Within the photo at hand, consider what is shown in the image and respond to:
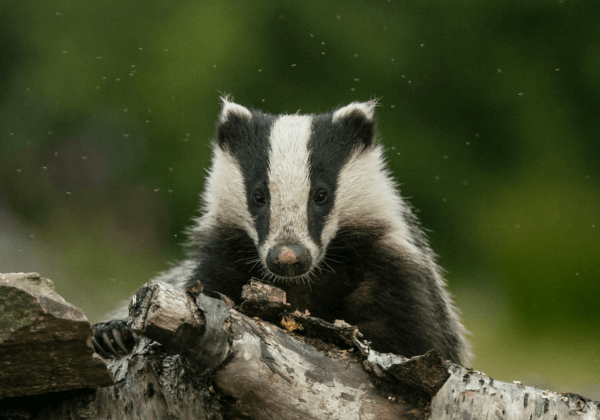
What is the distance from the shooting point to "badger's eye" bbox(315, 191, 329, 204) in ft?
8.45

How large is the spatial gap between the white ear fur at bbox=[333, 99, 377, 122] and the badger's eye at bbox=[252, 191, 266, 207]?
0.50m

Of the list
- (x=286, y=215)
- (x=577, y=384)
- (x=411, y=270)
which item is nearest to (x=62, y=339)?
(x=286, y=215)

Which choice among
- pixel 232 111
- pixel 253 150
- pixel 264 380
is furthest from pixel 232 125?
pixel 264 380

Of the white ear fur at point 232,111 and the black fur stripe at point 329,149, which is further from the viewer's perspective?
the white ear fur at point 232,111

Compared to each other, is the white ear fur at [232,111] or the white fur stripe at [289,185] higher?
the white ear fur at [232,111]

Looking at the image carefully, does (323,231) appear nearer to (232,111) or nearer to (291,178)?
(291,178)

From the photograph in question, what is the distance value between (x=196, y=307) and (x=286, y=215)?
3.21 feet

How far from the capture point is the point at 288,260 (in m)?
2.25

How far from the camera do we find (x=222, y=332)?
1.50 metres

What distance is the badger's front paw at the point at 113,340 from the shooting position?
5.93ft

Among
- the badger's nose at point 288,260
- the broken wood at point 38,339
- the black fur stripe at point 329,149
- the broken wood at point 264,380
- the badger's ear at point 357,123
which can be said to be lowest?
the broken wood at point 38,339

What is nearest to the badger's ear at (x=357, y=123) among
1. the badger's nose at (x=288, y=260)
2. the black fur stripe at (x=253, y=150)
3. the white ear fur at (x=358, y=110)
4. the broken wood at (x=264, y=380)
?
the white ear fur at (x=358, y=110)

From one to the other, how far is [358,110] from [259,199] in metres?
0.64

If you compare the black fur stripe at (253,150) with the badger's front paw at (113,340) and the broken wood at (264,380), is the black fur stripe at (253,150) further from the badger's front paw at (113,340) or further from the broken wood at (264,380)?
the broken wood at (264,380)
